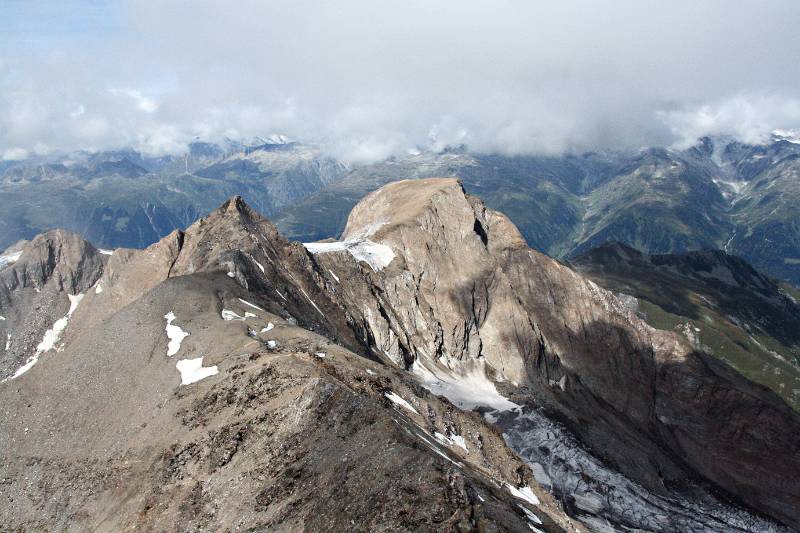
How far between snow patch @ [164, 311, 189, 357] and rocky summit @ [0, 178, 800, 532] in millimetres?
278

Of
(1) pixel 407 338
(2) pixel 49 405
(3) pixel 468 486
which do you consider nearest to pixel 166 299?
(2) pixel 49 405

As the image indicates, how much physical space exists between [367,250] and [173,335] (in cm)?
8091

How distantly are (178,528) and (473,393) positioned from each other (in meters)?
88.3

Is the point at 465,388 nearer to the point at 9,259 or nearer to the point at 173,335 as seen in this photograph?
the point at 173,335

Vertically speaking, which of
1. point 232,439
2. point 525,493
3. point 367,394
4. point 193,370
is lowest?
point 525,493

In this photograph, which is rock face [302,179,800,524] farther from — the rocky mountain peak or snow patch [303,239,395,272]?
snow patch [303,239,395,272]

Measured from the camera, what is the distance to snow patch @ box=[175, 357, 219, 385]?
45225 millimetres

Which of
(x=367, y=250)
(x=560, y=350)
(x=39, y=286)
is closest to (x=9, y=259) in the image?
(x=39, y=286)

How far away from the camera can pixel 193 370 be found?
46844 millimetres

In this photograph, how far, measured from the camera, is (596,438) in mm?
102188

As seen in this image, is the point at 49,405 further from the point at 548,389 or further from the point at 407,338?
the point at 548,389

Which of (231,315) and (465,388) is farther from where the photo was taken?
(465,388)

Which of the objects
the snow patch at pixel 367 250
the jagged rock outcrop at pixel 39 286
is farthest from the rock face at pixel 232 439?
the jagged rock outcrop at pixel 39 286

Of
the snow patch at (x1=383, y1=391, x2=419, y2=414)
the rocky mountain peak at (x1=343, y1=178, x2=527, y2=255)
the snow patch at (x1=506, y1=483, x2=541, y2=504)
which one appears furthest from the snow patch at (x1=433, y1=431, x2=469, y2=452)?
the rocky mountain peak at (x1=343, y1=178, x2=527, y2=255)
